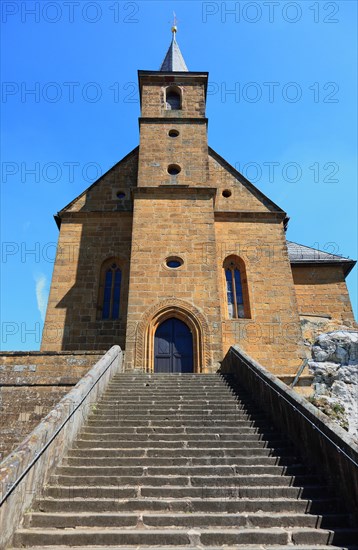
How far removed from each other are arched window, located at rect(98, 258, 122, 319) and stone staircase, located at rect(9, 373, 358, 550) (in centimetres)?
742

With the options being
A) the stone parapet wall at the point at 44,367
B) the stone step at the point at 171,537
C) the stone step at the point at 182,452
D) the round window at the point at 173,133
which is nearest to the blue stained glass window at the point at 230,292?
the stone parapet wall at the point at 44,367

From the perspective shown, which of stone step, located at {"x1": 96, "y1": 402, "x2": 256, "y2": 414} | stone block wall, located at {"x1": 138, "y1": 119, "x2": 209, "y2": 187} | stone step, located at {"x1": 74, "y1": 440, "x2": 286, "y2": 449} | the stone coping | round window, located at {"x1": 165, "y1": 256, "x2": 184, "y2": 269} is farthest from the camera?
stone block wall, located at {"x1": 138, "y1": 119, "x2": 209, "y2": 187}

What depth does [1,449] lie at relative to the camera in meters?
8.19

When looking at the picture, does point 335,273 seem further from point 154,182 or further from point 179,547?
point 179,547

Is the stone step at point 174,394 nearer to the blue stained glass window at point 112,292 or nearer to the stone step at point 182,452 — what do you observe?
the stone step at point 182,452

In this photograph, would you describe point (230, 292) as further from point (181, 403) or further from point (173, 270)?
point (181, 403)

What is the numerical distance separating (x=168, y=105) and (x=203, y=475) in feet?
58.1

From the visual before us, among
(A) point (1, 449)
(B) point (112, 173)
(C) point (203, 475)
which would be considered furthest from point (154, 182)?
(C) point (203, 475)

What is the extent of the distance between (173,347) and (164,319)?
3.35 ft

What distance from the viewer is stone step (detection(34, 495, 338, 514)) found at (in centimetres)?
500

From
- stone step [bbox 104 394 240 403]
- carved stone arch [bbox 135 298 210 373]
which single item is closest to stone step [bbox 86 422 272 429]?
stone step [bbox 104 394 240 403]

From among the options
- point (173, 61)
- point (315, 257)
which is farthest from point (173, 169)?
point (173, 61)

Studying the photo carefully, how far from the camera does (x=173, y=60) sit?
23.0 meters

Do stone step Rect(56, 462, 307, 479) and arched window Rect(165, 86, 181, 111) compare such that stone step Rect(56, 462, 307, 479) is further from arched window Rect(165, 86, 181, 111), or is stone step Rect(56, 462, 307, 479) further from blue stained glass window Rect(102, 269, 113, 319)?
arched window Rect(165, 86, 181, 111)
